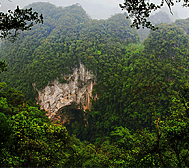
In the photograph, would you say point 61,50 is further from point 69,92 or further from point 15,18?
point 15,18

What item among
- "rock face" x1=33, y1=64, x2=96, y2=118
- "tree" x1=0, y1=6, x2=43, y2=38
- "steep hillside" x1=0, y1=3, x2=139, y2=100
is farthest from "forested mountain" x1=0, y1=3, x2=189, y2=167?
"tree" x1=0, y1=6, x2=43, y2=38

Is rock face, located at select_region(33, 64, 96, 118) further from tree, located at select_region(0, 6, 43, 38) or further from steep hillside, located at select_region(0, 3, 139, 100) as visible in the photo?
tree, located at select_region(0, 6, 43, 38)

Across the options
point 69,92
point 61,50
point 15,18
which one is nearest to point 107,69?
point 69,92

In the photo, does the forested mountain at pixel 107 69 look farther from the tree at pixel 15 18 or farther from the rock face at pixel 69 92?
the tree at pixel 15 18

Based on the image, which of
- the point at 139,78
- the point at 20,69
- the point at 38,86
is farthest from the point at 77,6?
the point at 139,78

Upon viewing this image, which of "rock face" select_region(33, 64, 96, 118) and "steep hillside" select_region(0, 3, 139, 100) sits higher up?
"steep hillside" select_region(0, 3, 139, 100)

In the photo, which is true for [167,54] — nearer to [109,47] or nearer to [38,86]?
[109,47]

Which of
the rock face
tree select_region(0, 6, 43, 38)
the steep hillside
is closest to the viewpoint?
tree select_region(0, 6, 43, 38)

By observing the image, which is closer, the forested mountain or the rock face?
the forested mountain
